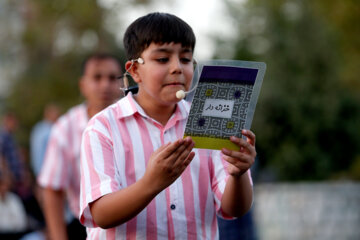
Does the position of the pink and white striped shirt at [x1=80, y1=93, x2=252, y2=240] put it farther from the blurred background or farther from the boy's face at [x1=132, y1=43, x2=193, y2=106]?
the blurred background

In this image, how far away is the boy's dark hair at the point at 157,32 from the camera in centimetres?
257

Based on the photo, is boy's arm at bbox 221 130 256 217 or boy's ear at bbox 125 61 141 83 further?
boy's ear at bbox 125 61 141 83

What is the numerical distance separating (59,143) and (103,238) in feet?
6.27

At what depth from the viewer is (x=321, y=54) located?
45.5 ft

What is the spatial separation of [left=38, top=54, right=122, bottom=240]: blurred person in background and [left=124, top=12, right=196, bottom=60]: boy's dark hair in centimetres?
155

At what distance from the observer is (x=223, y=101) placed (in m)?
2.35

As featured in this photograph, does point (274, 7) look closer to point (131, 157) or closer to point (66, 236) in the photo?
point (66, 236)

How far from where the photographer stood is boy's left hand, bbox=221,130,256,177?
2.32m

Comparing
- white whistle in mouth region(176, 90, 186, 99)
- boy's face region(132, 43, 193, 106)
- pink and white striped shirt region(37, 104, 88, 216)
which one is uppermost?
boy's face region(132, 43, 193, 106)

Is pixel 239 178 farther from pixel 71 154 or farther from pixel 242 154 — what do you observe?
pixel 71 154

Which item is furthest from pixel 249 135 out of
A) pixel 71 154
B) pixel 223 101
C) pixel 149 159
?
pixel 71 154

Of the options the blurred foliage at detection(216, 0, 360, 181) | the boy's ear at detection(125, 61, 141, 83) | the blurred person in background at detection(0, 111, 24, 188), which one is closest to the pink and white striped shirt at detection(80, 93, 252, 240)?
the boy's ear at detection(125, 61, 141, 83)

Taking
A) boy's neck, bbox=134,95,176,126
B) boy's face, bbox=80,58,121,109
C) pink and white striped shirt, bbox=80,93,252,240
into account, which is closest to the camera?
pink and white striped shirt, bbox=80,93,252,240

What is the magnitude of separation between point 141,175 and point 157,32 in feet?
2.10
